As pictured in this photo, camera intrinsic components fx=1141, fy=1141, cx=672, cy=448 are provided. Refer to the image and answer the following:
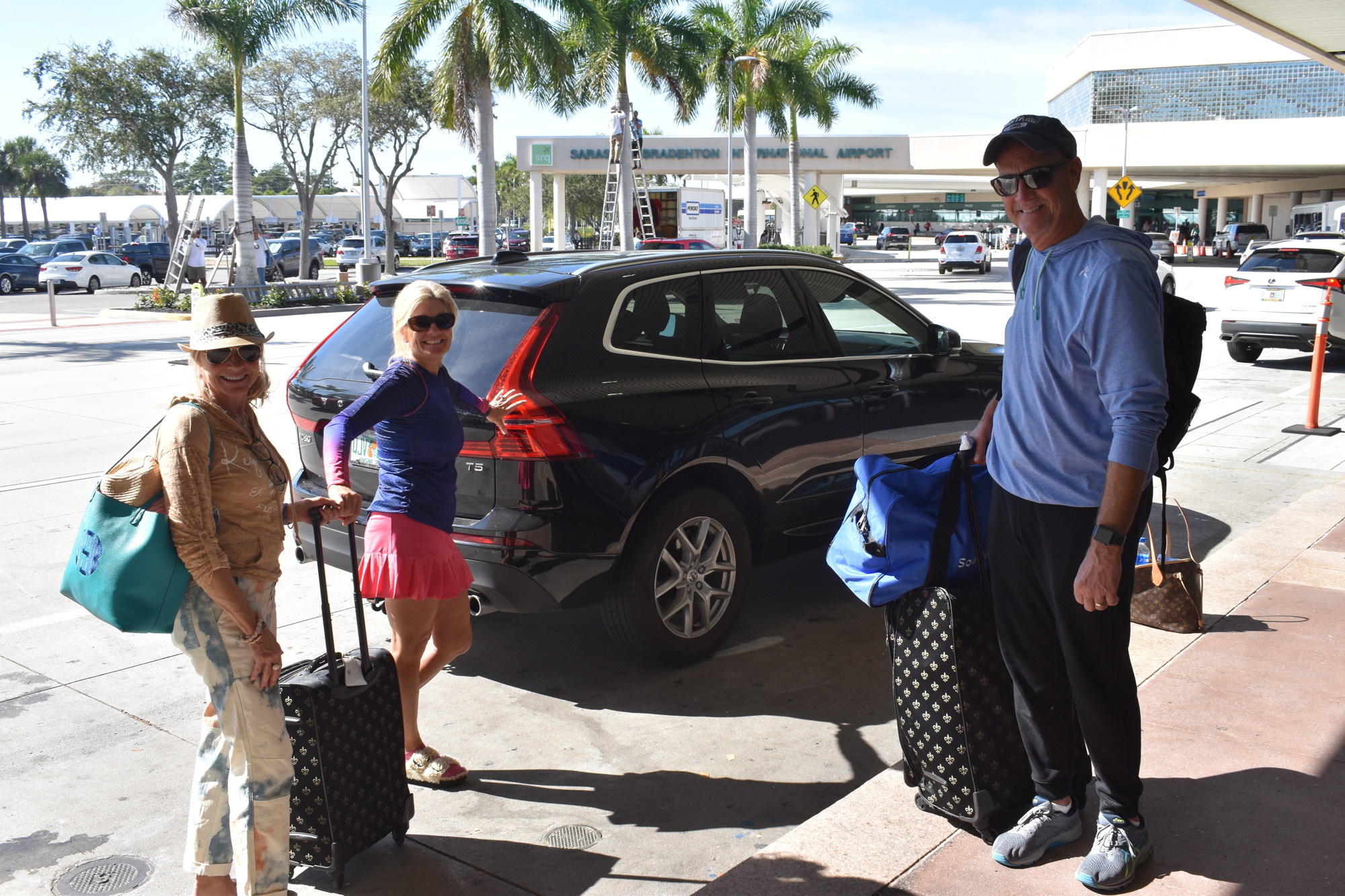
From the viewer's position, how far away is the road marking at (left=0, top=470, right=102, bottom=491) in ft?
28.1

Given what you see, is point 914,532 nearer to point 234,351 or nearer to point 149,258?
point 234,351

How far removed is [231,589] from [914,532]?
1.87 metres

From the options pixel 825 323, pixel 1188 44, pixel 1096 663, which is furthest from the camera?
pixel 1188 44

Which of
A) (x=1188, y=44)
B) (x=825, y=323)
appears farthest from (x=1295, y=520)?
(x=1188, y=44)

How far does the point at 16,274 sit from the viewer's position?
38781 millimetres

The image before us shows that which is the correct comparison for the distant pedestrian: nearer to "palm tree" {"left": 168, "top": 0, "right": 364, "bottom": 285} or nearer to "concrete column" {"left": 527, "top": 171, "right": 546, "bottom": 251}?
"palm tree" {"left": 168, "top": 0, "right": 364, "bottom": 285}

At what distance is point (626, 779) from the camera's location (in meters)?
4.06

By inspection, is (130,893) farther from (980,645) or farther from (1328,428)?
(1328,428)

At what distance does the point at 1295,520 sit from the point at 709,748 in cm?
469

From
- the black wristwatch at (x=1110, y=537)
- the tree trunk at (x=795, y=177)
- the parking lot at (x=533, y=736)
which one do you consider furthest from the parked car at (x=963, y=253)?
the black wristwatch at (x=1110, y=537)

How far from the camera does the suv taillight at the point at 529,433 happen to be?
14.2 feet

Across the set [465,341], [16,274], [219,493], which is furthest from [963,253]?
[219,493]

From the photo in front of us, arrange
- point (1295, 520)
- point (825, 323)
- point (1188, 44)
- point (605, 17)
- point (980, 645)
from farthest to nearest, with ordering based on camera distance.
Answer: point (1188, 44)
point (605, 17)
point (1295, 520)
point (825, 323)
point (980, 645)

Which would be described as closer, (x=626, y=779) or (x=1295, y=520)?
(x=626, y=779)
